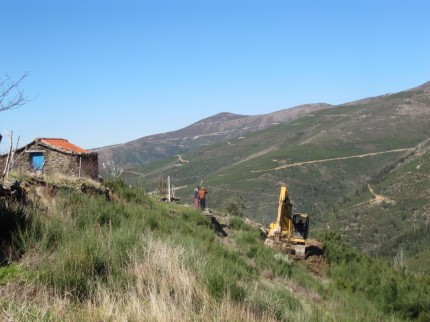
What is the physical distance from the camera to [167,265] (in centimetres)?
577

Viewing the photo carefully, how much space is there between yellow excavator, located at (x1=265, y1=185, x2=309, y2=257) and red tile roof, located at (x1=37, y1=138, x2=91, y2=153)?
13.0 metres

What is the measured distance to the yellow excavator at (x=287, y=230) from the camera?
65.3 ft

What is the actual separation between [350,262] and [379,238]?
2481 inches

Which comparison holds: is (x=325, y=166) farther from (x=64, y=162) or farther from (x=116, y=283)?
(x=116, y=283)

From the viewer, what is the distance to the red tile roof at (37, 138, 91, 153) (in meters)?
27.6

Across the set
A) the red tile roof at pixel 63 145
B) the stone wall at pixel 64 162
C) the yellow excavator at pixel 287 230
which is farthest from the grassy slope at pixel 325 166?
the yellow excavator at pixel 287 230

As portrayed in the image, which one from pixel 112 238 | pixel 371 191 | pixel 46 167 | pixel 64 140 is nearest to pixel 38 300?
pixel 112 238

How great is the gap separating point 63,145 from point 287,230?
50.1ft

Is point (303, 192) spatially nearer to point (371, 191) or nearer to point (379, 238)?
point (371, 191)

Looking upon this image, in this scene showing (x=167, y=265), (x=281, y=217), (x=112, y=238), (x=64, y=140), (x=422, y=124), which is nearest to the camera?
(x=167, y=265)

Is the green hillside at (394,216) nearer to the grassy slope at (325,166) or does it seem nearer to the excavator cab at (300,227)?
the grassy slope at (325,166)

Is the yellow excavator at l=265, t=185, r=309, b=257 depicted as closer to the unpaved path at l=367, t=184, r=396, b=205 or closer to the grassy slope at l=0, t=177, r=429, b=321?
the grassy slope at l=0, t=177, r=429, b=321

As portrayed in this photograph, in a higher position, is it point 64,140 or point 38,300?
point 64,140

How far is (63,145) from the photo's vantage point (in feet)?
94.3
